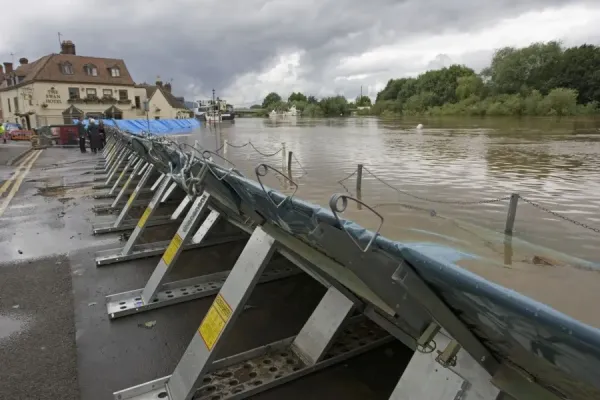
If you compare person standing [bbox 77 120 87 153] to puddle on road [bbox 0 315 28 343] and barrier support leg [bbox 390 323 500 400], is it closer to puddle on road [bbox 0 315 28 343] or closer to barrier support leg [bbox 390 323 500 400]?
puddle on road [bbox 0 315 28 343]

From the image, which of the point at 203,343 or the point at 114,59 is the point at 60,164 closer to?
the point at 203,343

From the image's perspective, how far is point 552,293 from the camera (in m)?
4.86

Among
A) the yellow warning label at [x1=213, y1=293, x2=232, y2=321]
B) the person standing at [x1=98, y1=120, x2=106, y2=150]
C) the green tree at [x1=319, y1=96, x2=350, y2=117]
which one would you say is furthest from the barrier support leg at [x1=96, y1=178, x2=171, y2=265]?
the green tree at [x1=319, y1=96, x2=350, y2=117]

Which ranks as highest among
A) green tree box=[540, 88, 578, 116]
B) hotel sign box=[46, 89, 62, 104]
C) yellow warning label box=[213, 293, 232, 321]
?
hotel sign box=[46, 89, 62, 104]

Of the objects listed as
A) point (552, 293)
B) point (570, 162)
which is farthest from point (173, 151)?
point (570, 162)

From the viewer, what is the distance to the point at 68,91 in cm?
4538

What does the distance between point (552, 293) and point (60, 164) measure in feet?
56.8

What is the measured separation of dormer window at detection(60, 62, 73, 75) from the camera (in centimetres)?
4641

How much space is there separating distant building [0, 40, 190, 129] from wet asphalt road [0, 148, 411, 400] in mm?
39668

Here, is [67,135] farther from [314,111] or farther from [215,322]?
[314,111]

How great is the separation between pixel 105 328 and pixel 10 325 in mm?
935

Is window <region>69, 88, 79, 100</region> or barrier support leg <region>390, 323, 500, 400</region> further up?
window <region>69, 88, 79, 100</region>

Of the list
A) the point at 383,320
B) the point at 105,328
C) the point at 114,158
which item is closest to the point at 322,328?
the point at 383,320

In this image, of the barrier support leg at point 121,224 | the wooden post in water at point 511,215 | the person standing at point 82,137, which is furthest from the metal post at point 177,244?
the person standing at point 82,137
